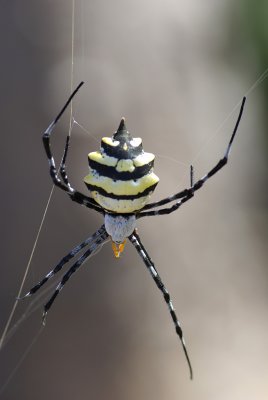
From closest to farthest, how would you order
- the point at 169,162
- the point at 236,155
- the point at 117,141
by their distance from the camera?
Answer: the point at 117,141, the point at 169,162, the point at 236,155

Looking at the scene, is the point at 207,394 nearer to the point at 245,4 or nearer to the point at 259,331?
the point at 259,331

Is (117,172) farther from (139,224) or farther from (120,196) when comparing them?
(139,224)

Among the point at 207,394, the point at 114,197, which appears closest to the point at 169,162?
the point at 207,394

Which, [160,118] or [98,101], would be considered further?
[160,118]

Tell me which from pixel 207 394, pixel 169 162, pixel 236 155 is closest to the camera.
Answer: pixel 207 394

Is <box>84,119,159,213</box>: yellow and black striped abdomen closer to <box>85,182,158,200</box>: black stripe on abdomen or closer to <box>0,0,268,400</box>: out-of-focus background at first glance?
<box>85,182,158,200</box>: black stripe on abdomen

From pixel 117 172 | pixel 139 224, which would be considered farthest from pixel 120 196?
pixel 139 224

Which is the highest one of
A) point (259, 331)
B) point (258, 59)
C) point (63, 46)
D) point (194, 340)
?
point (258, 59)
